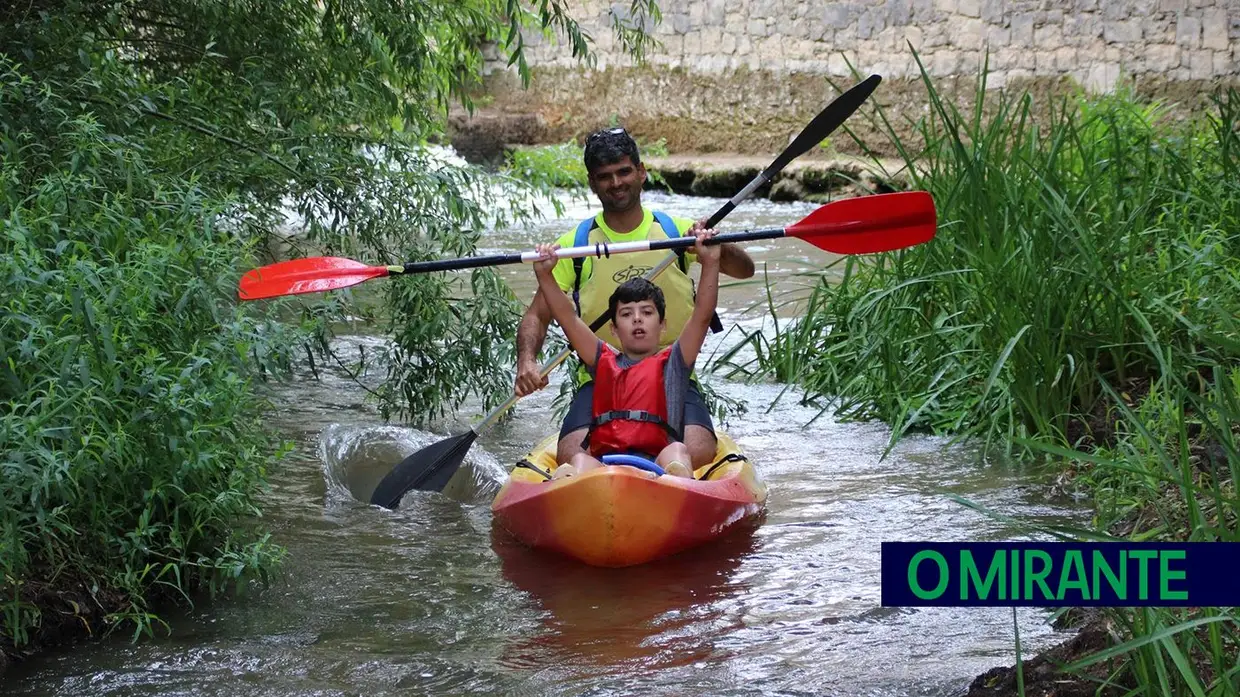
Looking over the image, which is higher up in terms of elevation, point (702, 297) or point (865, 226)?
point (865, 226)

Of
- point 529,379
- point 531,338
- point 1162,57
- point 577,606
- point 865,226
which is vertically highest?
point 1162,57

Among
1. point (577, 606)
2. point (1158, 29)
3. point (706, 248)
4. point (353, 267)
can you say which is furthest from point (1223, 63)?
point (577, 606)

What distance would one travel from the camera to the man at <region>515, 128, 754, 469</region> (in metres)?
4.77

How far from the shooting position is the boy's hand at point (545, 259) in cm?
447

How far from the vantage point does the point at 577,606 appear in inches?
158

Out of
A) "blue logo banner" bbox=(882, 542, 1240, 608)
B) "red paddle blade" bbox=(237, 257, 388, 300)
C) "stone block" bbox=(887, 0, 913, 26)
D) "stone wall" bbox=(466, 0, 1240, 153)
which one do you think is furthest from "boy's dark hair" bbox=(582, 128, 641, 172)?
"stone block" bbox=(887, 0, 913, 26)

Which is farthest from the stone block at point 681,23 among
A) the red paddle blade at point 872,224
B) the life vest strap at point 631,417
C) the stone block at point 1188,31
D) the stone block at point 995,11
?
the life vest strap at point 631,417

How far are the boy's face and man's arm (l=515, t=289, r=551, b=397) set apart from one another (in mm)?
312

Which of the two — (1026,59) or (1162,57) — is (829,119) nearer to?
(1162,57)

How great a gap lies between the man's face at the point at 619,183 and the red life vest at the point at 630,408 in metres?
0.56

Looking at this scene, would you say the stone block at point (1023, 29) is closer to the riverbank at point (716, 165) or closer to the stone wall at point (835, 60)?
the stone wall at point (835, 60)

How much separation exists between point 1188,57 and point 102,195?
12.4m

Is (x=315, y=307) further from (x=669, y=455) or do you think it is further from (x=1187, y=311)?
(x=1187, y=311)

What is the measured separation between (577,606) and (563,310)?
1.04 meters
